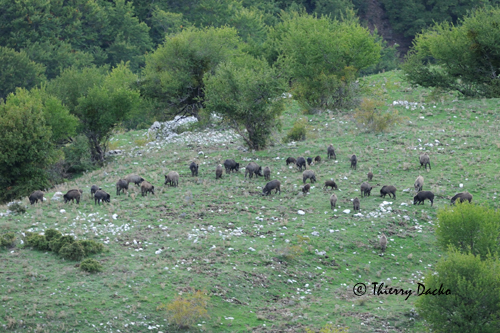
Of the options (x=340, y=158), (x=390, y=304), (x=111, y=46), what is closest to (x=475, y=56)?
(x=340, y=158)

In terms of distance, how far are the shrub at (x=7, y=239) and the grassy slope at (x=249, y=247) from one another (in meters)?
0.41

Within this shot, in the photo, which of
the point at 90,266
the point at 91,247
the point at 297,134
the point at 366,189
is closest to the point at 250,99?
the point at 297,134

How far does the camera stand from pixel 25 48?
6919 centimetres

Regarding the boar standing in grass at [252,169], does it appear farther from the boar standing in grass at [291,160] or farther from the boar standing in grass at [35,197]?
the boar standing in grass at [35,197]

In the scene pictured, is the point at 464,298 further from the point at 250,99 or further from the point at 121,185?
the point at 250,99

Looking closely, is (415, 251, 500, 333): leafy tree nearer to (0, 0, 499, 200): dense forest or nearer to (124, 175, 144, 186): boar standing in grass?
(124, 175, 144, 186): boar standing in grass

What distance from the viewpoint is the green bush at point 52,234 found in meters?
19.2

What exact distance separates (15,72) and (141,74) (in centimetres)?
2274

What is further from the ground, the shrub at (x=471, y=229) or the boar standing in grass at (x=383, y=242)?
the shrub at (x=471, y=229)

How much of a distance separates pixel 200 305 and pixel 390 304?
222 inches

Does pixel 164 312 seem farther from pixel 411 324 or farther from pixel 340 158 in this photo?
pixel 340 158

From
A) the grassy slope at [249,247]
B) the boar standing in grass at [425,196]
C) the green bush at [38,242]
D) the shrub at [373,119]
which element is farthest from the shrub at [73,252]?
the shrub at [373,119]

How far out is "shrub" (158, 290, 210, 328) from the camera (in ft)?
49.4

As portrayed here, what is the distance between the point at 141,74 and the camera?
49781 mm
